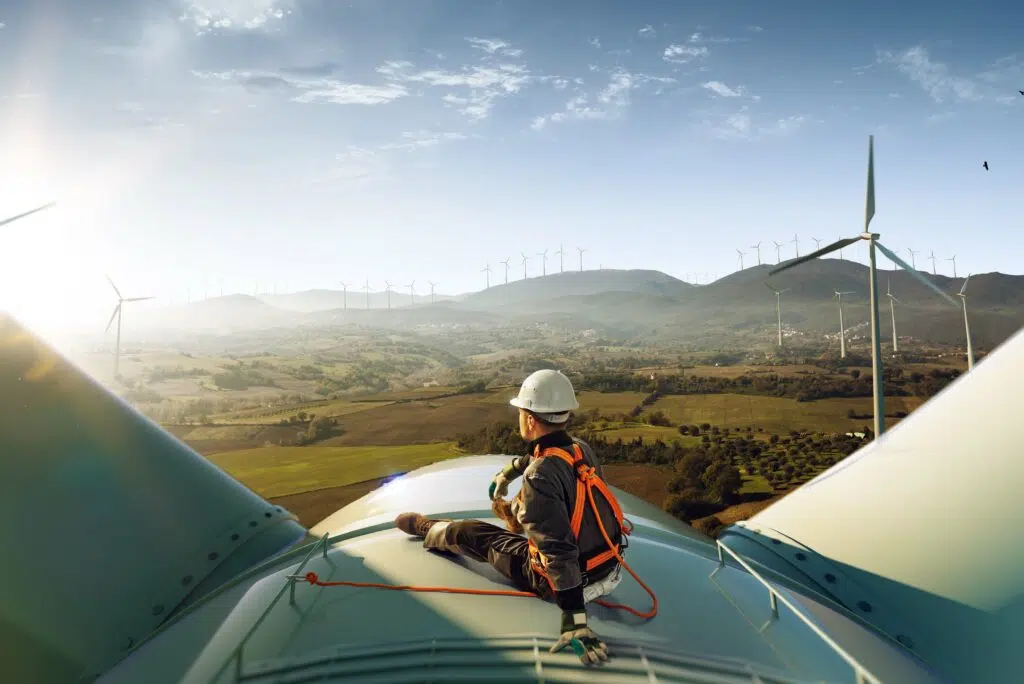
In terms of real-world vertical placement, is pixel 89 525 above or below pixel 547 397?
below

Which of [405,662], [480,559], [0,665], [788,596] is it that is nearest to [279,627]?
[405,662]

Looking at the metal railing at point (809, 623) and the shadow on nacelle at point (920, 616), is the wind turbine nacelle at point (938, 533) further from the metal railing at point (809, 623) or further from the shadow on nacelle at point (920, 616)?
the metal railing at point (809, 623)

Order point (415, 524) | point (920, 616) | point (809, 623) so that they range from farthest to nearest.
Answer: point (415, 524), point (920, 616), point (809, 623)

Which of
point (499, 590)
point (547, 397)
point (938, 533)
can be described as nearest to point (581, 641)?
point (499, 590)

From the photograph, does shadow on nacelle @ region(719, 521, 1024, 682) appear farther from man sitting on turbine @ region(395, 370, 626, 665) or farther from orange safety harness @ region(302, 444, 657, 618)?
man sitting on turbine @ region(395, 370, 626, 665)

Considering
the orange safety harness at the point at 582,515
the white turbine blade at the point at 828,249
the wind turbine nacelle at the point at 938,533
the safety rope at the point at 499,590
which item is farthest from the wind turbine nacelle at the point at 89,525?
the white turbine blade at the point at 828,249

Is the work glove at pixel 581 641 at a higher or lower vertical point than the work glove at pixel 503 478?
lower

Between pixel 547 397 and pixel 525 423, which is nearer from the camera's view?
pixel 547 397

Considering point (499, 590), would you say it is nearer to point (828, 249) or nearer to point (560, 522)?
point (560, 522)
